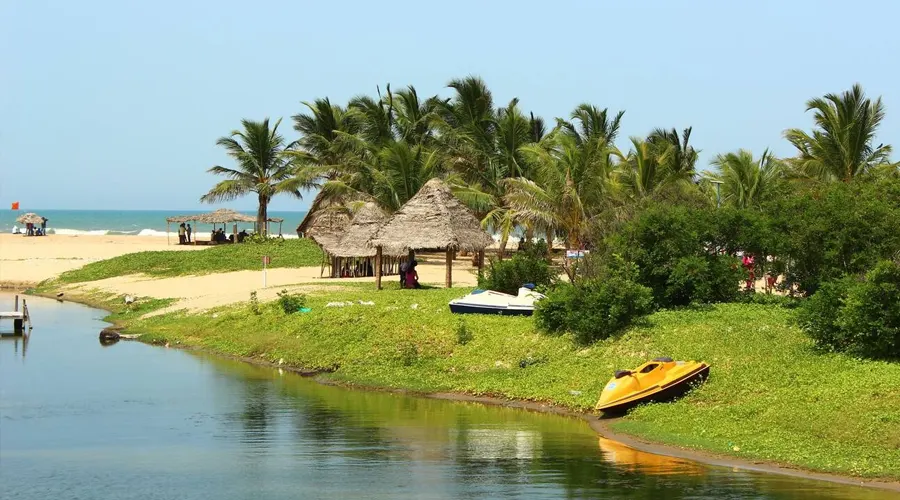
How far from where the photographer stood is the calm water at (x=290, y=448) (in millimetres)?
14812

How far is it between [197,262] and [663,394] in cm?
3192

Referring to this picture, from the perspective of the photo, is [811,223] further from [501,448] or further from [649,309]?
[501,448]

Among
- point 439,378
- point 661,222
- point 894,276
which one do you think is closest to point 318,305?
point 439,378

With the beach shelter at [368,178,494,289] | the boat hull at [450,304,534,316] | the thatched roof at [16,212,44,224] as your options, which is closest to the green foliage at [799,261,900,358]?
the boat hull at [450,304,534,316]

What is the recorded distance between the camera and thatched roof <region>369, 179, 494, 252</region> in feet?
109

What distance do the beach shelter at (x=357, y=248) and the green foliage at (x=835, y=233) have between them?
16.9 meters

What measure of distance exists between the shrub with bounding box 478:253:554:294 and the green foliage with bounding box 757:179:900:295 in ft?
19.3

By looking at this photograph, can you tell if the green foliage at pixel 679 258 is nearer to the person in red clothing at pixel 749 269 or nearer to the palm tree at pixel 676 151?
the person in red clothing at pixel 749 269

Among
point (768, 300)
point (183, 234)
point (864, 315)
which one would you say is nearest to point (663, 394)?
point (864, 315)

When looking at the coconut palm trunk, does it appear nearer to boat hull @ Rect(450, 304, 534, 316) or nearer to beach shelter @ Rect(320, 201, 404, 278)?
beach shelter @ Rect(320, 201, 404, 278)

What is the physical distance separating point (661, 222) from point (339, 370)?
8150 millimetres

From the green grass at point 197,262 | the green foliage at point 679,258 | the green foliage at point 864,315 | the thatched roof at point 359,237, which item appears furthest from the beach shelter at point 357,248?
the green foliage at point 864,315

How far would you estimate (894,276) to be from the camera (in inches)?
760

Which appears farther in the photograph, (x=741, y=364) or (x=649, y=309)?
(x=649, y=309)
